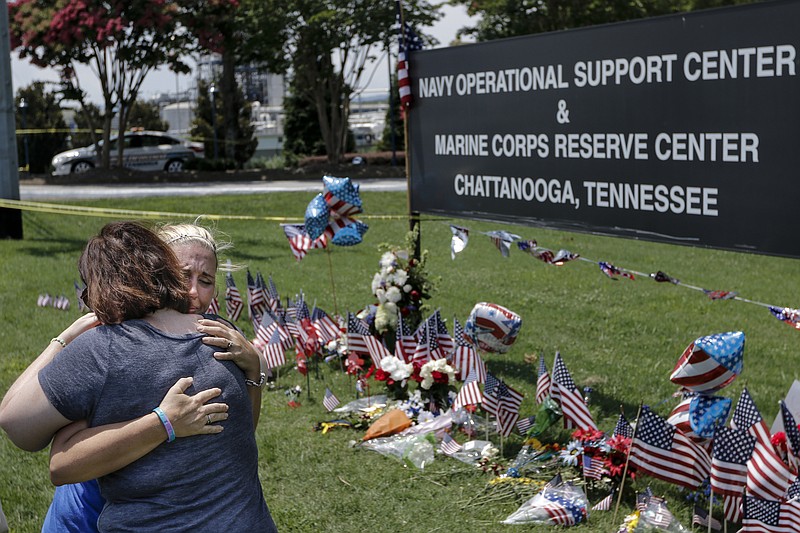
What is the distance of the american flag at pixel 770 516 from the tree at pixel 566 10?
22.3 meters

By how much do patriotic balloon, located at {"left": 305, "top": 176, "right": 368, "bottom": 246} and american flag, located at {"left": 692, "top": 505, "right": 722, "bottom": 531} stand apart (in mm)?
2968

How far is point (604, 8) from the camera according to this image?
2491cm

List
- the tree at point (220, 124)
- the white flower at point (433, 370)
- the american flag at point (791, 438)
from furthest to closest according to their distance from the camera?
the tree at point (220, 124) → the white flower at point (433, 370) → the american flag at point (791, 438)

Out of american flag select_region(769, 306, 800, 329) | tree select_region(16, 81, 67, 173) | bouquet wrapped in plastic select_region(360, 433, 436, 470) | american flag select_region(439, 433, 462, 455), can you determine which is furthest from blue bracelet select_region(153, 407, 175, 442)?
tree select_region(16, 81, 67, 173)

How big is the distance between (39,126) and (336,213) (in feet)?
113

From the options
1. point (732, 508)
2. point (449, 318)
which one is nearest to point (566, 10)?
point (449, 318)

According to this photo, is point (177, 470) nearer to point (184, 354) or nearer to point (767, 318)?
point (184, 354)

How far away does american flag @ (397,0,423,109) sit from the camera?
21.2ft

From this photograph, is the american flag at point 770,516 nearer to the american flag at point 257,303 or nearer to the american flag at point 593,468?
the american flag at point 593,468

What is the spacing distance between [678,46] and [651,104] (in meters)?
0.33

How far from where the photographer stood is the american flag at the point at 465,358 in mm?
5438

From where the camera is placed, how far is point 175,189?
65.6ft

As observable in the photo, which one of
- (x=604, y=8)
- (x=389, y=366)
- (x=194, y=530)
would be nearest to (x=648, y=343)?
(x=389, y=366)

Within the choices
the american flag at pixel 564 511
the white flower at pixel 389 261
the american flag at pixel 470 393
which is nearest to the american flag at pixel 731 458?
the american flag at pixel 564 511
